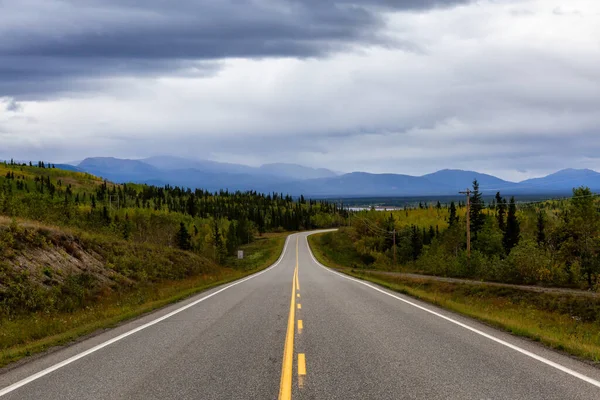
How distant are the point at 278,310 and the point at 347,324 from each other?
3.56 metres

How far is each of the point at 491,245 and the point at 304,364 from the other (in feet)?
279

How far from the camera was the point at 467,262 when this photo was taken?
40625mm

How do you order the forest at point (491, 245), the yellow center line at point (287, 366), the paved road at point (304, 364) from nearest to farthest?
→ the yellow center line at point (287, 366), the paved road at point (304, 364), the forest at point (491, 245)

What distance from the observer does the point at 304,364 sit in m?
7.74

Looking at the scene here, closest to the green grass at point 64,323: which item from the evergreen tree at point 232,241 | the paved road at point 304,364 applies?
the paved road at point 304,364

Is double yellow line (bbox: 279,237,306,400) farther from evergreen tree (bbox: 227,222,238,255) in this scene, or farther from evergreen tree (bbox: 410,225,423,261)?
evergreen tree (bbox: 227,222,238,255)

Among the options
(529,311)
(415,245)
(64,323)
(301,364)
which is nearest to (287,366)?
(301,364)

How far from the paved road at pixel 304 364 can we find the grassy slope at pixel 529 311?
0.83 meters

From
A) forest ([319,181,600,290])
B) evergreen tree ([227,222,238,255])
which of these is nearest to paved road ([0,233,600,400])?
forest ([319,181,600,290])

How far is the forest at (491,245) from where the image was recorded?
33594 millimetres

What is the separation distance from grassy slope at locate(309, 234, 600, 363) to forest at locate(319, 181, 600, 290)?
4408mm

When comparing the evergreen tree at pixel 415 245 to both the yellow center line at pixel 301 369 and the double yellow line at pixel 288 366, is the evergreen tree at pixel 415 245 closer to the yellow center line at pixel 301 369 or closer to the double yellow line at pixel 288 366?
the double yellow line at pixel 288 366

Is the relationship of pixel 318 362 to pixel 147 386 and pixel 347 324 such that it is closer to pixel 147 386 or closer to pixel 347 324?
pixel 147 386

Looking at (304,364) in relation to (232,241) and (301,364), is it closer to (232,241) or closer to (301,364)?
(301,364)
